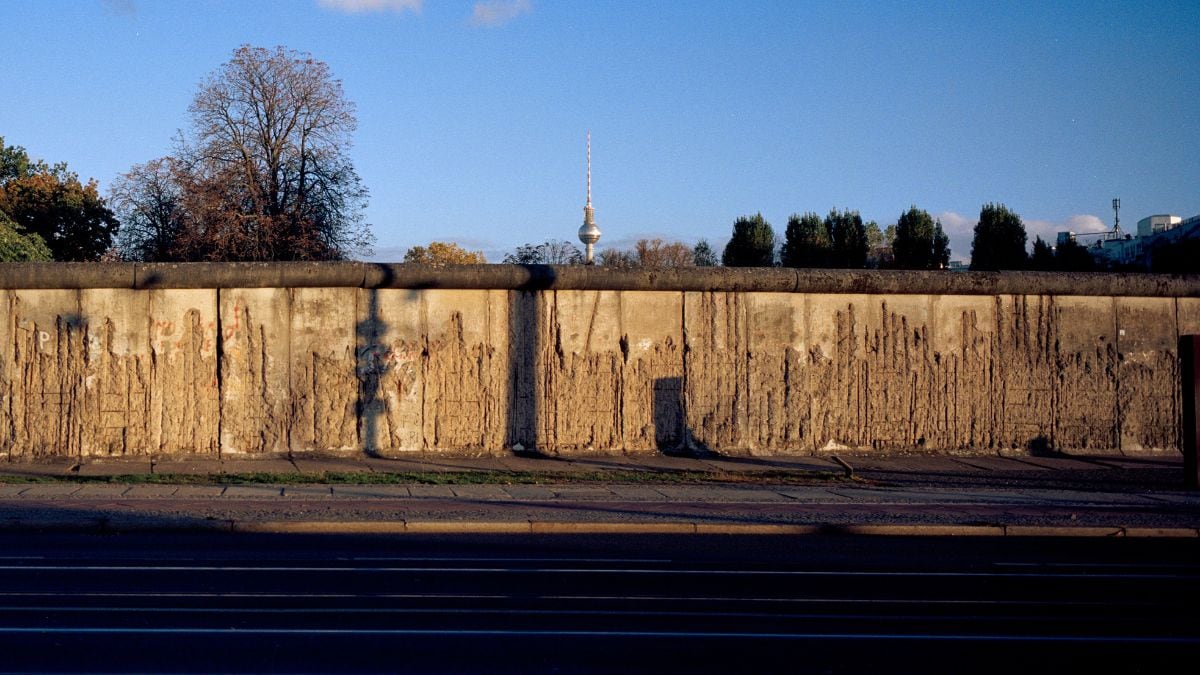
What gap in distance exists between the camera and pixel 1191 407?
55.9ft

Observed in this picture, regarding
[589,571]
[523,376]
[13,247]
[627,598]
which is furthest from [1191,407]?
[13,247]

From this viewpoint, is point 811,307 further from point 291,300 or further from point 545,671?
point 545,671

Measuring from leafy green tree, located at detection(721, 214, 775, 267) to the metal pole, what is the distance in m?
39.2

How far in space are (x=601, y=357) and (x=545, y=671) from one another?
12.9 metres

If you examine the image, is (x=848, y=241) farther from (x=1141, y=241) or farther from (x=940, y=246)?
(x=1141, y=241)

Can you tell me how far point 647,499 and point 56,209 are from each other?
47897 millimetres

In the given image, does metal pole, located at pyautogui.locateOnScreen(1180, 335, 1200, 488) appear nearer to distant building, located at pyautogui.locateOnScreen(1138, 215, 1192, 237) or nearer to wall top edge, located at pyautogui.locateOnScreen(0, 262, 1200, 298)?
wall top edge, located at pyautogui.locateOnScreen(0, 262, 1200, 298)

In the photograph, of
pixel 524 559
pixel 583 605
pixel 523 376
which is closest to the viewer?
pixel 583 605

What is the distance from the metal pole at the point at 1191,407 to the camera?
1695cm

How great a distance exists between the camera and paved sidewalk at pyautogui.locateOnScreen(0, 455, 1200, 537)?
1301 cm

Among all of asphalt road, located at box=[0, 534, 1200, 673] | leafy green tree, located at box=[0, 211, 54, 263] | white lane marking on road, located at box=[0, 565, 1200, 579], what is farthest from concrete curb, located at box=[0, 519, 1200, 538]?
leafy green tree, located at box=[0, 211, 54, 263]

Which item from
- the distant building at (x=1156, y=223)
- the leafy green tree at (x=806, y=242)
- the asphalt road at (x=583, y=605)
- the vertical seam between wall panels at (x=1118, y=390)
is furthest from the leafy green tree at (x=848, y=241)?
the asphalt road at (x=583, y=605)

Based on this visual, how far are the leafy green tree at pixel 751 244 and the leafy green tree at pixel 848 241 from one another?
10.2 ft

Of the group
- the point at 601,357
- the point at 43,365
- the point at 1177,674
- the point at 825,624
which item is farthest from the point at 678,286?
the point at 1177,674
